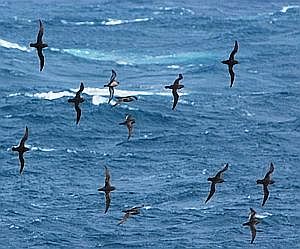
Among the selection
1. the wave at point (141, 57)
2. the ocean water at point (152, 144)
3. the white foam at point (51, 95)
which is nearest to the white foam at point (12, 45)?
the ocean water at point (152, 144)

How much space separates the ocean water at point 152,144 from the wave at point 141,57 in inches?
10.4

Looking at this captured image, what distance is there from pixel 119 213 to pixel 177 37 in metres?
85.5

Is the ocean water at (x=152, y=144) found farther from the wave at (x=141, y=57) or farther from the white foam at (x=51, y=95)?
the wave at (x=141, y=57)

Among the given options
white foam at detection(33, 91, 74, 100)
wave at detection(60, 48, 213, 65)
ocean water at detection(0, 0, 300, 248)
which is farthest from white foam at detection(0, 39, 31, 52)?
white foam at detection(33, 91, 74, 100)

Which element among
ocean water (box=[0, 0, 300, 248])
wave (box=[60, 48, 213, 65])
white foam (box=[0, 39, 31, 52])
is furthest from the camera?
white foam (box=[0, 39, 31, 52])

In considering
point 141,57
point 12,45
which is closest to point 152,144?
point 141,57

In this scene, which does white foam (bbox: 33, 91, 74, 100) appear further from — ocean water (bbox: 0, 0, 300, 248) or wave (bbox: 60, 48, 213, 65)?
wave (bbox: 60, 48, 213, 65)

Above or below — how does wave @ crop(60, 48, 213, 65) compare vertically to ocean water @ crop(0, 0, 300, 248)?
below

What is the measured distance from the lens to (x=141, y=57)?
180 m

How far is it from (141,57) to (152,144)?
151 ft

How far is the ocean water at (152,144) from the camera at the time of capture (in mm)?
109812

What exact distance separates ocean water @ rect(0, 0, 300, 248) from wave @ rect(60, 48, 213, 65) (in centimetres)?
27

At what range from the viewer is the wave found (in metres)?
178

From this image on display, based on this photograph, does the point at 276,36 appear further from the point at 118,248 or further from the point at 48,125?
the point at 118,248
